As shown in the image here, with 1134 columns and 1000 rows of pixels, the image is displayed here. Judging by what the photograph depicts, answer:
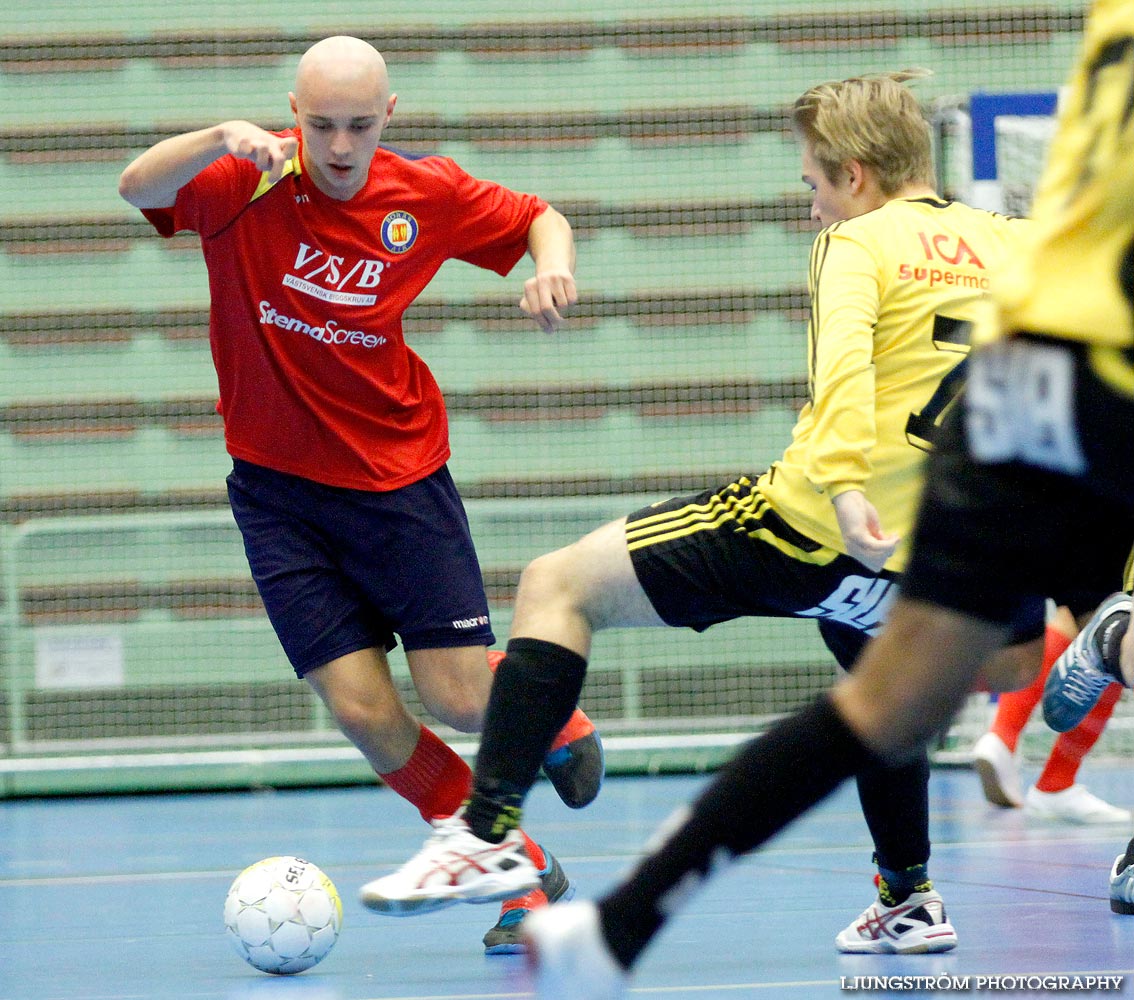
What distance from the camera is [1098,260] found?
5.88 feet

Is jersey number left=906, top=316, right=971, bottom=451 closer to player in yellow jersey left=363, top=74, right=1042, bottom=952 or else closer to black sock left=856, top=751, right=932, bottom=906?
player in yellow jersey left=363, top=74, right=1042, bottom=952

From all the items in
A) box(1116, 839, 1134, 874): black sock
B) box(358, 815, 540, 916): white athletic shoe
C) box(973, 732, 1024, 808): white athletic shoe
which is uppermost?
box(358, 815, 540, 916): white athletic shoe

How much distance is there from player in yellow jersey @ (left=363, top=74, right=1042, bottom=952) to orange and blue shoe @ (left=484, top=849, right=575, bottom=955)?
2.10 ft

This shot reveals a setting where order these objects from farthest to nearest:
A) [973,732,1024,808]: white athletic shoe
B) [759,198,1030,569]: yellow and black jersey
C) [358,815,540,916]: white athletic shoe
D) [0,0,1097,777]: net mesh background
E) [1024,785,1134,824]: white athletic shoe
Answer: [0,0,1097,777]: net mesh background → [973,732,1024,808]: white athletic shoe → [1024,785,1134,824]: white athletic shoe → [759,198,1030,569]: yellow and black jersey → [358,815,540,916]: white athletic shoe

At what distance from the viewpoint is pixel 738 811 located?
1.95 metres

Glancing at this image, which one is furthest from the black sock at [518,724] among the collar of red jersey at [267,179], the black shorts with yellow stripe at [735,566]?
the collar of red jersey at [267,179]

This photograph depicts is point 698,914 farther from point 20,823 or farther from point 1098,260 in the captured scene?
point 20,823

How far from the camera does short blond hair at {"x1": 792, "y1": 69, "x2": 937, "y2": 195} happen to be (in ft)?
10.3

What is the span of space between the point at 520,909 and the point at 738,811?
5.30 ft

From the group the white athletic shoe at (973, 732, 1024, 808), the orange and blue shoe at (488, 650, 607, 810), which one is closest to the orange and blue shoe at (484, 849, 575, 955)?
the orange and blue shoe at (488, 650, 607, 810)

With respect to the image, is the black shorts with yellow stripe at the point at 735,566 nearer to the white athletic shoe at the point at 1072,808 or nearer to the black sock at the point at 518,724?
the black sock at the point at 518,724

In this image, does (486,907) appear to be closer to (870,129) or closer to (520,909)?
→ (520,909)

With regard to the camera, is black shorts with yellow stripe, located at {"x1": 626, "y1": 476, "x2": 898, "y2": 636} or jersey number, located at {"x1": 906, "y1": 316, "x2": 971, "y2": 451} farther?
jersey number, located at {"x1": 906, "y1": 316, "x2": 971, "y2": 451}

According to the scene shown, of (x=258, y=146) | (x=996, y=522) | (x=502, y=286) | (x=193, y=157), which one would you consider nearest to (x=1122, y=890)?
(x=996, y=522)
